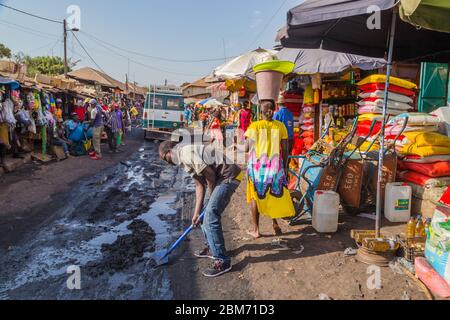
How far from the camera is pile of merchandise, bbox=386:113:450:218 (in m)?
5.04

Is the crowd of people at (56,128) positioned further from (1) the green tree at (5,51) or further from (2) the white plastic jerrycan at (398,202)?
(1) the green tree at (5,51)

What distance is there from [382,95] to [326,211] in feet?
9.55

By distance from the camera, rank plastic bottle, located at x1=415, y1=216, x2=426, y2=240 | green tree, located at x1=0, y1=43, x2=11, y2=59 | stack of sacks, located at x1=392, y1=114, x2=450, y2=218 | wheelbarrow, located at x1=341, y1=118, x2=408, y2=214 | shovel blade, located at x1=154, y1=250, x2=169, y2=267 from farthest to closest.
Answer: green tree, located at x1=0, y1=43, x2=11, y2=59 → wheelbarrow, located at x1=341, y1=118, x2=408, y2=214 → stack of sacks, located at x1=392, y1=114, x2=450, y2=218 → plastic bottle, located at x1=415, y1=216, x2=426, y2=240 → shovel blade, located at x1=154, y1=250, x2=169, y2=267

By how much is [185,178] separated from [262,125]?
17.5 ft

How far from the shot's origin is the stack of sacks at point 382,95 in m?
6.34

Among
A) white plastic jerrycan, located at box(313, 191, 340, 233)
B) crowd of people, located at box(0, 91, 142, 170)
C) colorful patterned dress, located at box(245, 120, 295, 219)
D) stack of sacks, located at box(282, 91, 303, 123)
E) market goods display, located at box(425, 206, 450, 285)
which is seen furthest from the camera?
stack of sacks, located at box(282, 91, 303, 123)

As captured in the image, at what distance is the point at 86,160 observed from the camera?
459 inches

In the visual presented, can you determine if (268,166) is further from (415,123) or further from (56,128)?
(56,128)

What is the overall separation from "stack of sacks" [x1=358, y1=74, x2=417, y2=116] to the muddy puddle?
4.05 m

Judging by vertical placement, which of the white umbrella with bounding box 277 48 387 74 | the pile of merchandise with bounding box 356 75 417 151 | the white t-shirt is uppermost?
the white umbrella with bounding box 277 48 387 74

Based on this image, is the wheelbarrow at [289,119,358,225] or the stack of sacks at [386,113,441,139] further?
the stack of sacks at [386,113,441,139]

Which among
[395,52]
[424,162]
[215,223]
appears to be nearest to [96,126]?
[215,223]

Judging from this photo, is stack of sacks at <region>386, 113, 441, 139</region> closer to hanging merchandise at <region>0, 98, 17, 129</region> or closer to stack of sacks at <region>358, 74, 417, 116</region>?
stack of sacks at <region>358, 74, 417, 116</region>

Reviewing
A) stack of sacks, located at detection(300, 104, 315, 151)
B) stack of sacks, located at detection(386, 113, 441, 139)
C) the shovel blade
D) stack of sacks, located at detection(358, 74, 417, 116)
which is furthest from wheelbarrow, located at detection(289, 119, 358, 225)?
stack of sacks, located at detection(300, 104, 315, 151)
